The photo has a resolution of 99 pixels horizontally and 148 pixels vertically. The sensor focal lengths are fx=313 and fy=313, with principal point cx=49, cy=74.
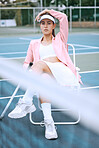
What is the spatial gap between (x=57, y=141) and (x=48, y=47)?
1223 millimetres

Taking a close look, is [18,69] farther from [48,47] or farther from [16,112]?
[48,47]

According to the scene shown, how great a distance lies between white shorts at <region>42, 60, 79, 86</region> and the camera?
347 cm

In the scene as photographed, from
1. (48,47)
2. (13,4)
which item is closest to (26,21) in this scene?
(13,4)

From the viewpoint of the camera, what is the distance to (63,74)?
11.7ft

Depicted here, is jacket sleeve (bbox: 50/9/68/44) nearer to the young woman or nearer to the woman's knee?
the young woman

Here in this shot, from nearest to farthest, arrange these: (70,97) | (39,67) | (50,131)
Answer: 1. (70,97)
2. (50,131)
3. (39,67)

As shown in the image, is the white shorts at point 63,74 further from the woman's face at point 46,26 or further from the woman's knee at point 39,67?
the woman's face at point 46,26

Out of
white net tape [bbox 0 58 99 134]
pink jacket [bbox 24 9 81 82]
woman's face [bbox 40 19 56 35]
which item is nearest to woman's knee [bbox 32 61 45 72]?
pink jacket [bbox 24 9 81 82]

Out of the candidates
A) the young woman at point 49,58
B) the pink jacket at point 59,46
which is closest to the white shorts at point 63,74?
the young woman at point 49,58

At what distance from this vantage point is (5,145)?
2.65 metres

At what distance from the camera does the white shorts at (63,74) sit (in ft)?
11.4

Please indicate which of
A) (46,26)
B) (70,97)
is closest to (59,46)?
(46,26)

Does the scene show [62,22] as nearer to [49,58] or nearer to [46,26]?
[46,26]

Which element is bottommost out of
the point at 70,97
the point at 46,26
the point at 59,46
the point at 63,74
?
the point at 63,74
